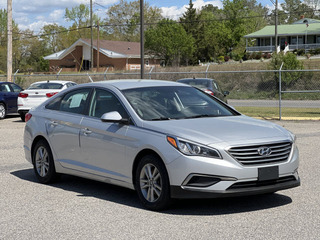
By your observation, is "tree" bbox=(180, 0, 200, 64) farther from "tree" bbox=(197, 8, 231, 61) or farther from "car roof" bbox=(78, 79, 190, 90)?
"car roof" bbox=(78, 79, 190, 90)

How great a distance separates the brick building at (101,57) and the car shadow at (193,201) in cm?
5950

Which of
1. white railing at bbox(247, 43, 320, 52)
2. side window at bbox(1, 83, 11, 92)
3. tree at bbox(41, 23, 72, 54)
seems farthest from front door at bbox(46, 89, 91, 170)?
tree at bbox(41, 23, 72, 54)

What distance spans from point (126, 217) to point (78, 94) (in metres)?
2.59

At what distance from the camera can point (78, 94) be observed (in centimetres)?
853

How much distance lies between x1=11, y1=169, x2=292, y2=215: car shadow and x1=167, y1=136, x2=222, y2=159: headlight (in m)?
0.67

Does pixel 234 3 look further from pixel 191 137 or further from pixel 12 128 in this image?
pixel 191 137

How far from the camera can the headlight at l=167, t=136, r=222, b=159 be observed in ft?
21.0

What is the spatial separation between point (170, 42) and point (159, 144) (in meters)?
64.8

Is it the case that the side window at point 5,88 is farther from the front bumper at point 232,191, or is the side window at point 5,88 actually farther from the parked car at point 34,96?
the front bumper at point 232,191

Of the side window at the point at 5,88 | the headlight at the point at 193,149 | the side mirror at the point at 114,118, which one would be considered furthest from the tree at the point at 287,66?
the headlight at the point at 193,149

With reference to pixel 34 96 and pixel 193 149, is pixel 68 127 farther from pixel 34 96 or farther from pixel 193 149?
pixel 34 96

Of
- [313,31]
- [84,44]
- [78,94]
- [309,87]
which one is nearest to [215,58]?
[313,31]

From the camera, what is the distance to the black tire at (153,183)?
6633mm

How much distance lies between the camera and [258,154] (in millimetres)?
6520
